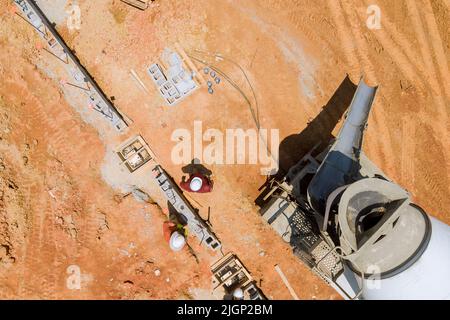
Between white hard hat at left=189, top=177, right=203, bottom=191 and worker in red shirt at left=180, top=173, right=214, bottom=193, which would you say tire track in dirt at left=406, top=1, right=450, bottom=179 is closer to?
worker in red shirt at left=180, top=173, right=214, bottom=193

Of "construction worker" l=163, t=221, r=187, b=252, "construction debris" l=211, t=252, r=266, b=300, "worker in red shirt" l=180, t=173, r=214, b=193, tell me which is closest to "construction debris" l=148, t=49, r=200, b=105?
"worker in red shirt" l=180, t=173, r=214, b=193

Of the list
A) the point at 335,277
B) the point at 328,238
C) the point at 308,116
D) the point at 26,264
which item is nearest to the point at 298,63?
the point at 308,116

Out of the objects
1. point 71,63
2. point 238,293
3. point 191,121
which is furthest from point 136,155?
point 238,293

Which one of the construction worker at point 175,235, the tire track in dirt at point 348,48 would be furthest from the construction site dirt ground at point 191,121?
the construction worker at point 175,235

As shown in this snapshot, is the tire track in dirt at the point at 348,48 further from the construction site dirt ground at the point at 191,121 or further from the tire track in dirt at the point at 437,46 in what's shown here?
the tire track in dirt at the point at 437,46

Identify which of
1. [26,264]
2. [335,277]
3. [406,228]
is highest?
[26,264]

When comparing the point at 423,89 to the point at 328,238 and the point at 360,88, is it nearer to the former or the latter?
the point at 360,88

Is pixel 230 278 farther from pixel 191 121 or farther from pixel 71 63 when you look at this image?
pixel 71 63
